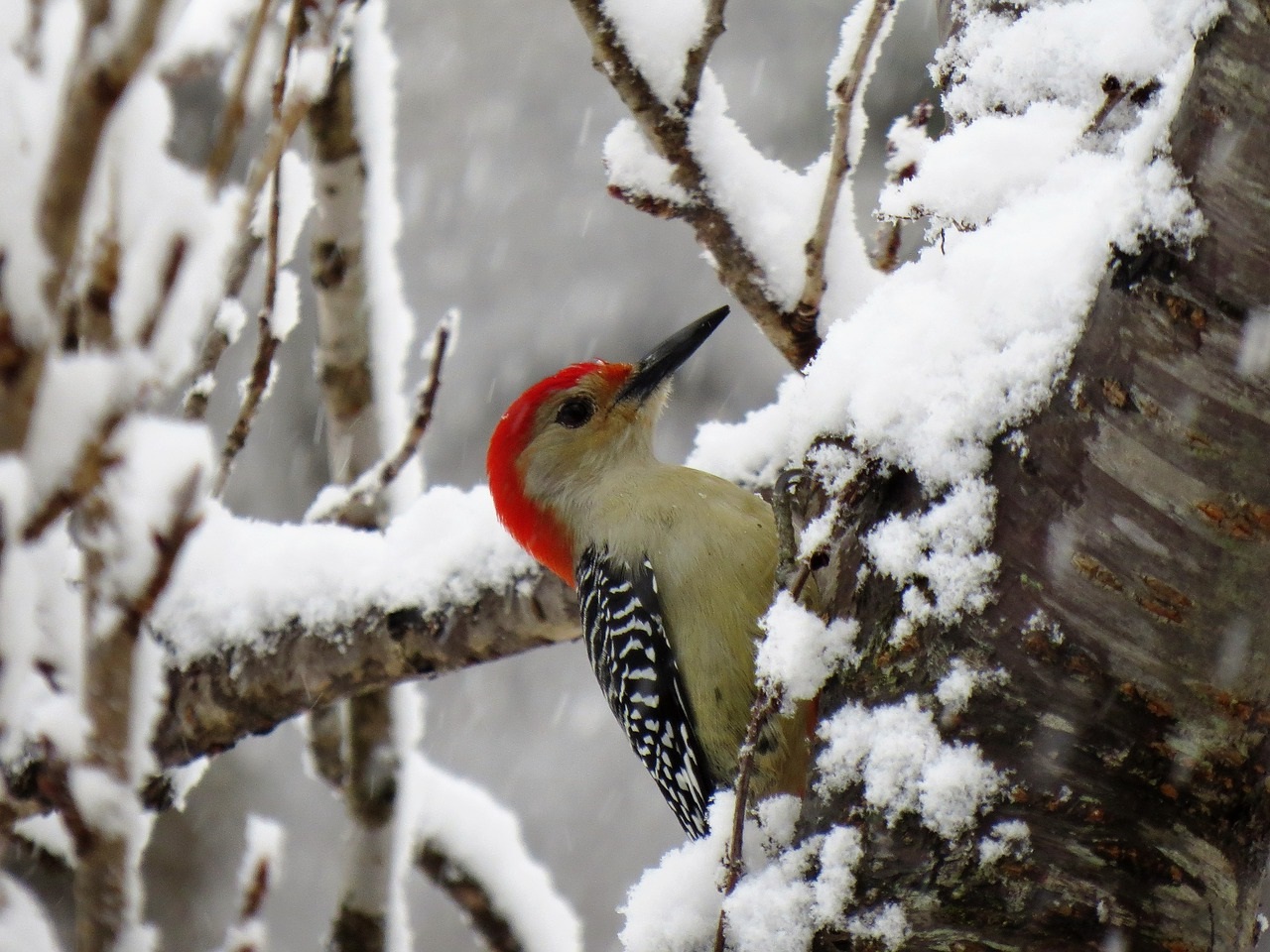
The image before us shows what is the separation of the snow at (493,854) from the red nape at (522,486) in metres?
0.98

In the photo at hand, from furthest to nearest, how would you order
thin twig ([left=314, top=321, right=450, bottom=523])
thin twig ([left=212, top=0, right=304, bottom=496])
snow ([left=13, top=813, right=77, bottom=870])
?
snow ([left=13, top=813, right=77, bottom=870]) → thin twig ([left=314, top=321, right=450, bottom=523]) → thin twig ([left=212, top=0, right=304, bottom=496])

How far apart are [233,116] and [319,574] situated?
87.0 inches

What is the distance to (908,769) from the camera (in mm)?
1487

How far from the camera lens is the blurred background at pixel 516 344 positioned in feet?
28.4

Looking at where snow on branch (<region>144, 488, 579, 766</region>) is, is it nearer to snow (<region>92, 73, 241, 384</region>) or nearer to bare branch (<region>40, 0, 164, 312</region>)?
snow (<region>92, 73, 241, 384</region>)

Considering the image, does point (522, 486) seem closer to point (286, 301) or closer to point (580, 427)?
point (580, 427)

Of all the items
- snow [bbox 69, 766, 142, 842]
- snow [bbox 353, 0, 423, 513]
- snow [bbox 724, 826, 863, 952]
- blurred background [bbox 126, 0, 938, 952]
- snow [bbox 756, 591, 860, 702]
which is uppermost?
blurred background [bbox 126, 0, 938, 952]

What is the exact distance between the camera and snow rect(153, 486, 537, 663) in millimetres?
3033

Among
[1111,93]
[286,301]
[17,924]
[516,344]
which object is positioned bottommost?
[17,924]

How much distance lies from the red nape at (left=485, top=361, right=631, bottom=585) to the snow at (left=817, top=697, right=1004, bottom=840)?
Result: 5.42 ft

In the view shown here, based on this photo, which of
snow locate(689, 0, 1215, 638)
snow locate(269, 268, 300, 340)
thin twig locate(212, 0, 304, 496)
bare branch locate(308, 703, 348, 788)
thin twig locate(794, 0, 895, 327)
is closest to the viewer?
snow locate(689, 0, 1215, 638)

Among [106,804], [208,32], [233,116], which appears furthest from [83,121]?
[208,32]

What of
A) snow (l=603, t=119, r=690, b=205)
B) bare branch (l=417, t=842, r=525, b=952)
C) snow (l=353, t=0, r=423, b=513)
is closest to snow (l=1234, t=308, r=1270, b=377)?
snow (l=603, t=119, r=690, b=205)

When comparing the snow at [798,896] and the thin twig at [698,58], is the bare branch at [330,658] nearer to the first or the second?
the thin twig at [698,58]
